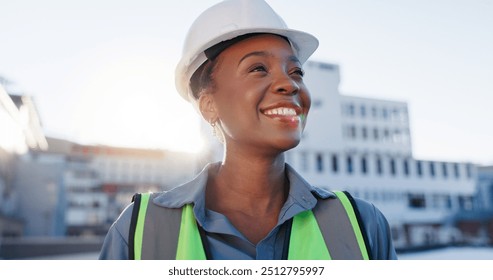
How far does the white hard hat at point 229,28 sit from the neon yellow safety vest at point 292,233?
53 centimetres

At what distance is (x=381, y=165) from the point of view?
92.7 ft

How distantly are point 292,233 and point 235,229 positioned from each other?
184mm

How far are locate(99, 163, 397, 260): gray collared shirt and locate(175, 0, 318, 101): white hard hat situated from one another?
1.45ft

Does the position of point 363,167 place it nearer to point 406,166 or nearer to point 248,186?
point 406,166

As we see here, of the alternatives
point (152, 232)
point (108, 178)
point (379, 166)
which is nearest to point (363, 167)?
point (379, 166)

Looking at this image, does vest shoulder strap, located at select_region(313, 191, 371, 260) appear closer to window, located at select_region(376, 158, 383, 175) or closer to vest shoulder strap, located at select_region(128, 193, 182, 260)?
vest shoulder strap, located at select_region(128, 193, 182, 260)

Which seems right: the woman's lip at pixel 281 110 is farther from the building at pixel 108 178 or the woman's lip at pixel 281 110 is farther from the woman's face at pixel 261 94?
the building at pixel 108 178

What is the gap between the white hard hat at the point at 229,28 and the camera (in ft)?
4.62

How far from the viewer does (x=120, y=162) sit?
37406 mm

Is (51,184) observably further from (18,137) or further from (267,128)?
(267,128)

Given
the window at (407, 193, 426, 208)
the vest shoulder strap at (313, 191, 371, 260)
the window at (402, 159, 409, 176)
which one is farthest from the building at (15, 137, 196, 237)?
the vest shoulder strap at (313, 191, 371, 260)

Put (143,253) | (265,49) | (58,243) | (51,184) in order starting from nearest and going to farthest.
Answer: (143,253) < (265,49) < (58,243) < (51,184)
